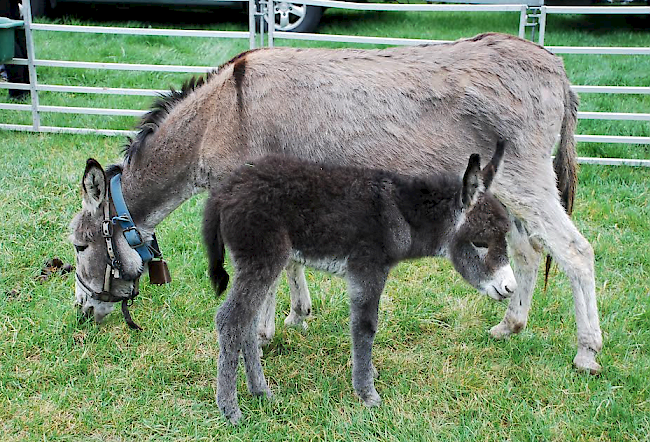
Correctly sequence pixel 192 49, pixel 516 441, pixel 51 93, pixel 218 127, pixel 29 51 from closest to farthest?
pixel 516 441, pixel 218 127, pixel 29 51, pixel 51 93, pixel 192 49

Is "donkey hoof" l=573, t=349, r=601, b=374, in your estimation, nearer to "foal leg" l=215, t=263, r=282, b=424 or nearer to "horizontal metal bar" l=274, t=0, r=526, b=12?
"foal leg" l=215, t=263, r=282, b=424

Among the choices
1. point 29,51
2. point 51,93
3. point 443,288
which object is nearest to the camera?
point 443,288

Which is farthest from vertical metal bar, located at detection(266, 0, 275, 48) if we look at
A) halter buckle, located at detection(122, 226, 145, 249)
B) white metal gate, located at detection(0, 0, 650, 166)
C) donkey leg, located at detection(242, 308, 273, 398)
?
donkey leg, located at detection(242, 308, 273, 398)

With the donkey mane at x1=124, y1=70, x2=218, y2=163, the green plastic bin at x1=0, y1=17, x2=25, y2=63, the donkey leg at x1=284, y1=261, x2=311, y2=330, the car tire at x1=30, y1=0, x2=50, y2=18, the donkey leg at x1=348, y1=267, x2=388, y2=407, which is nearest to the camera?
the donkey leg at x1=348, y1=267, x2=388, y2=407

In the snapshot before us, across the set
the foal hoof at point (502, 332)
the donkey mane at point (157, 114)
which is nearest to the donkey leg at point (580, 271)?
the foal hoof at point (502, 332)

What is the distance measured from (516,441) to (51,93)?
7505 mm

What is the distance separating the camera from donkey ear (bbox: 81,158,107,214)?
3.66 metres

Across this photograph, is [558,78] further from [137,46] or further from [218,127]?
[137,46]

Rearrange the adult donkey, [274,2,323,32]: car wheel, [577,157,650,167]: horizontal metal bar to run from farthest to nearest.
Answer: [274,2,323,32]: car wheel, [577,157,650,167]: horizontal metal bar, the adult donkey

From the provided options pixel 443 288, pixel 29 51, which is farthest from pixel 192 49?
pixel 443 288

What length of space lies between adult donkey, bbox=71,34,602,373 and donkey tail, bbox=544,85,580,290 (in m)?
0.13

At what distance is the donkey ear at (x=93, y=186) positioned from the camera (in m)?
3.66

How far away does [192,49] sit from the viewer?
9.85 metres

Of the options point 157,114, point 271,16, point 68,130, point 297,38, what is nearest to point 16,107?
point 68,130
